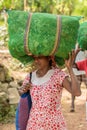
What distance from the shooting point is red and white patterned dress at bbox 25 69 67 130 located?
2.70 m

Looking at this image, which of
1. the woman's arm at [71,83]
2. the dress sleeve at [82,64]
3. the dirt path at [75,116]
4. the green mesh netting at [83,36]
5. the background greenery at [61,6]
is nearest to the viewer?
the woman's arm at [71,83]

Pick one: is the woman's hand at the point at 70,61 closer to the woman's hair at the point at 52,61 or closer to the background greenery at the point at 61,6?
→ the woman's hair at the point at 52,61

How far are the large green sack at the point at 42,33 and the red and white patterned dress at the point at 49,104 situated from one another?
0.70ft

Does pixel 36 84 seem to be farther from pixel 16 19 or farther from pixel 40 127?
pixel 16 19

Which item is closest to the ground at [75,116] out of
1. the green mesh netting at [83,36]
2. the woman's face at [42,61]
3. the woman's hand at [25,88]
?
the green mesh netting at [83,36]

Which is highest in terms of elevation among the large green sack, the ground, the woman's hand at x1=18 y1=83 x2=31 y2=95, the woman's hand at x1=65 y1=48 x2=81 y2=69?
the large green sack

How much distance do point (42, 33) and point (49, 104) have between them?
0.56 m

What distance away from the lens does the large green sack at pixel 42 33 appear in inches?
105

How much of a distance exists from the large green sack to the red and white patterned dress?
213 millimetres

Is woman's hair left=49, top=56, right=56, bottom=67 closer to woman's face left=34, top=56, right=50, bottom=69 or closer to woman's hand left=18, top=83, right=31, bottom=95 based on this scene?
woman's face left=34, top=56, right=50, bottom=69

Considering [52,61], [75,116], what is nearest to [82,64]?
[52,61]

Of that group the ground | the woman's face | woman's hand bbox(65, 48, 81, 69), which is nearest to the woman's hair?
the woman's face

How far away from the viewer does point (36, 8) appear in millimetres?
26125

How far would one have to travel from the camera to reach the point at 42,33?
2.68 meters
